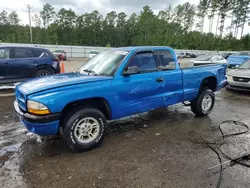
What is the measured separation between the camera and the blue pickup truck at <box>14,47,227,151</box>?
3.32 m

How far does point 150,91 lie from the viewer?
14.4ft

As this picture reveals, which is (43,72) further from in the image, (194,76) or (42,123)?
(194,76)

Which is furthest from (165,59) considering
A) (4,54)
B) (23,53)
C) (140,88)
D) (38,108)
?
(4,54)

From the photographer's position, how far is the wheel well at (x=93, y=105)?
359 centimetres

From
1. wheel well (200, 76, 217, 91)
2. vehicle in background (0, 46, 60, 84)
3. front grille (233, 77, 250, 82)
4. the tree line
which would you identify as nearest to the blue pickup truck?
wheel well (200, 76, 217, 91)

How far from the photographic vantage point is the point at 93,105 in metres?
3.91

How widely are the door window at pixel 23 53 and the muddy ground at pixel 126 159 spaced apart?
407 centimetres

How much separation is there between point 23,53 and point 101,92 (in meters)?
6.37

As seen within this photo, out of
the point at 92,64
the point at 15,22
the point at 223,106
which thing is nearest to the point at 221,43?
the point at 223,106

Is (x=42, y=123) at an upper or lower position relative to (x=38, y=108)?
lower

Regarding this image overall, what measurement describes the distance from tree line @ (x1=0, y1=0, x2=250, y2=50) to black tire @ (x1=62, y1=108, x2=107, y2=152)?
2315 inches

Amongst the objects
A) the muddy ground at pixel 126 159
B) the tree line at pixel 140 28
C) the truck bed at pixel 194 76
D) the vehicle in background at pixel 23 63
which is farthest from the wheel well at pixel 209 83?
the tree line at pixel 140 28

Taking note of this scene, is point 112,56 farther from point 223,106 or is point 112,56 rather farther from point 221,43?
point 221,43

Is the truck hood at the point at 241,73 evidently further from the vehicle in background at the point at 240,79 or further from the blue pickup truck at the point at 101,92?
the blue pickup truck at the point at 101,92
